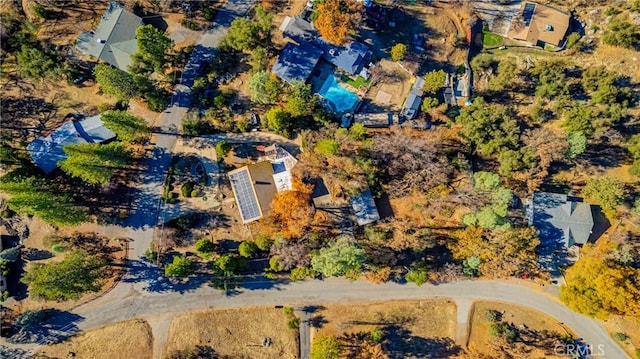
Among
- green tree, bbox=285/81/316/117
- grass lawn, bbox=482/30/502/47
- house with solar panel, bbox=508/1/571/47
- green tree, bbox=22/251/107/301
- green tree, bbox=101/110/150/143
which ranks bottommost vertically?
green tree, bbox=22/251/107/301

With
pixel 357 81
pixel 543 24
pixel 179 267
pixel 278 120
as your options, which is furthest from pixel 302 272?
pixel 543 24

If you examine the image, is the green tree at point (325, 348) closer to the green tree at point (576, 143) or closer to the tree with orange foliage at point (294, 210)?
the tree with orange foliage at point (294, 210)

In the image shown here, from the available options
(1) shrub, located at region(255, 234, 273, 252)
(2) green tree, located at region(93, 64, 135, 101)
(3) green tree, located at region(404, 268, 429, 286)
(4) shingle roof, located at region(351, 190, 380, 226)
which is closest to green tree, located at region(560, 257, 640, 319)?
(3) green tree, located at region(404, 268, 429, 286)

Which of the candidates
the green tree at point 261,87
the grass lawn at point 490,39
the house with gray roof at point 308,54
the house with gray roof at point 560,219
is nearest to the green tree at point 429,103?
the house with gray roof at point 308,54

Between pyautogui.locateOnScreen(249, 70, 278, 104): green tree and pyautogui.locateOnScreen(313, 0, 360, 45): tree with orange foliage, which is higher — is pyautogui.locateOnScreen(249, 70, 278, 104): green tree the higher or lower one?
the lower one

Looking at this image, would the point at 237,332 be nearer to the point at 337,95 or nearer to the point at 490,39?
the point at 337,95

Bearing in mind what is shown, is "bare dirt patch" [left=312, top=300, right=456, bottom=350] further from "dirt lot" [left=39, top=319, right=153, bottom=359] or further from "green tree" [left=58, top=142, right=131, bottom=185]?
"green tree" [left=58, top=142, right=131, bottom=185]

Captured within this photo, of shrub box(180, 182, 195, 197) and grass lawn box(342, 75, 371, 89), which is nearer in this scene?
shrub box(180, 182, 195, 197)

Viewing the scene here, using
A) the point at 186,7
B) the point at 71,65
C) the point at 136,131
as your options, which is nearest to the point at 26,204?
the point at 136,131
